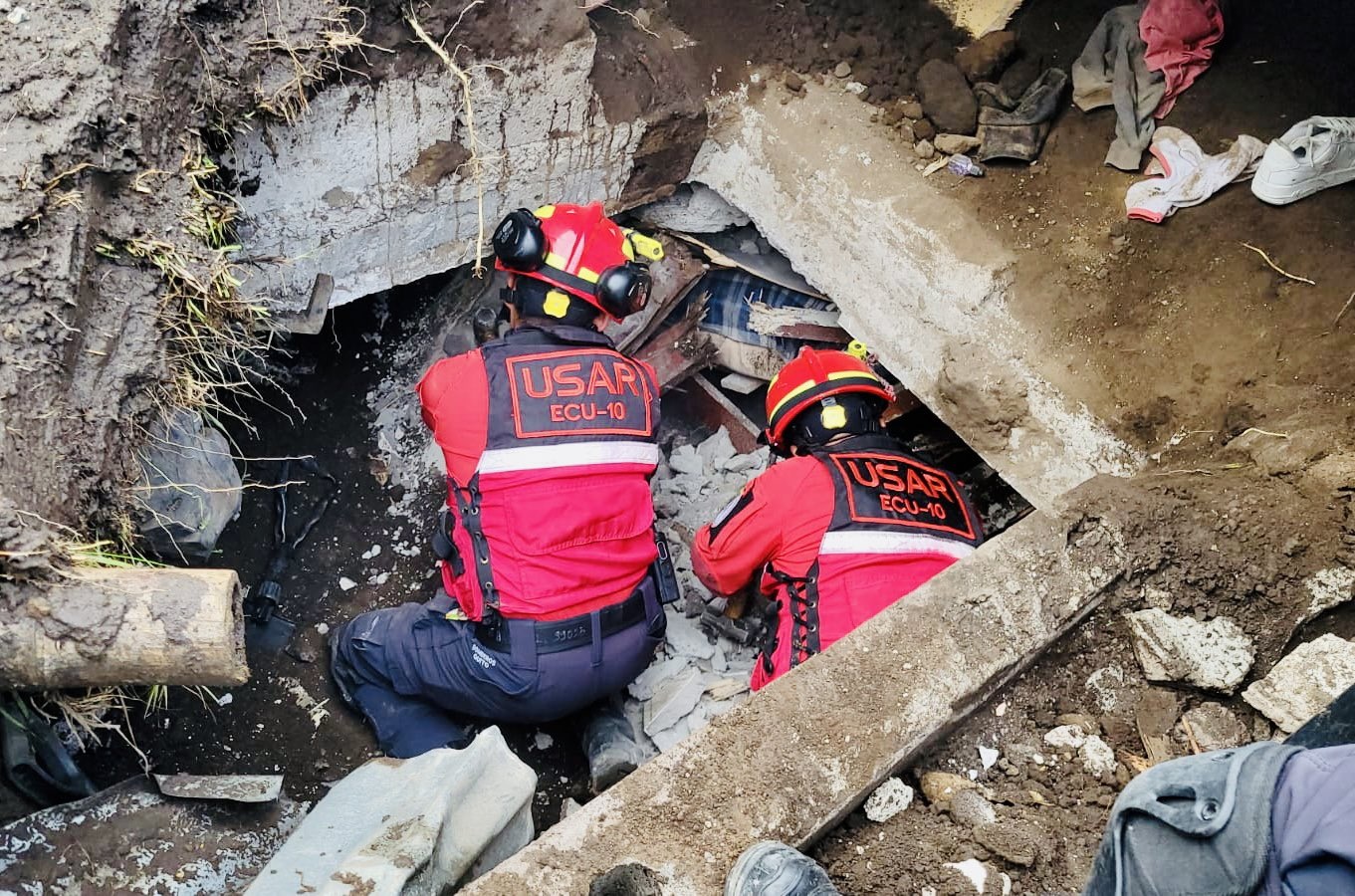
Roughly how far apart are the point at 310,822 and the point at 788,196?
3043mm

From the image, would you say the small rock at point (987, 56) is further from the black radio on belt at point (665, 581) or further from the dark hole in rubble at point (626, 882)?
the dark hole in rubble at point (626, 882)

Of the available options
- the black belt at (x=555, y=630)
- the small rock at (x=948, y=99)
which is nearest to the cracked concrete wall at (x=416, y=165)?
the small rock at (x=948, y=99)

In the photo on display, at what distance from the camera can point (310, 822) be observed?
2811 millimetres

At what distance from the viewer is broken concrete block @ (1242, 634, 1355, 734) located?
287cm

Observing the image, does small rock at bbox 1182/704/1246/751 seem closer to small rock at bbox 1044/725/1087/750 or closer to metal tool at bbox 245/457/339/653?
small rock at bbox 1044/725/1087/750

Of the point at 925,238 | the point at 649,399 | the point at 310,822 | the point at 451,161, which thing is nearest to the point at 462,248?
the point at 451,161

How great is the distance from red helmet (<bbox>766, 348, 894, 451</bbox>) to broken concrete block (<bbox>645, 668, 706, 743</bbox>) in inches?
39.5

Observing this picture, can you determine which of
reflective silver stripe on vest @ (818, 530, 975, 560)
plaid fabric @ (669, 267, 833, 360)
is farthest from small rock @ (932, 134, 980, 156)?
reflective silver stripe on vest @ (818, 530, 975, 560)

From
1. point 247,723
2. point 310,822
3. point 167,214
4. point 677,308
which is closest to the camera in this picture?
point 310,822

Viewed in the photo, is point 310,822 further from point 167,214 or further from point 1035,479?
point 1035,479

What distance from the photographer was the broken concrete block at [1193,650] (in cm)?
303

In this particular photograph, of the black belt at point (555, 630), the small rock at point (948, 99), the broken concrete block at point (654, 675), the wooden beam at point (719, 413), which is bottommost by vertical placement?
the broken concrete block at point (654, 675)

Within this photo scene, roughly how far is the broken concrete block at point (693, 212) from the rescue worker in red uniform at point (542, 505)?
107 centimetres

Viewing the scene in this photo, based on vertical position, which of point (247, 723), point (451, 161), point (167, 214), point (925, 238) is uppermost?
point (167, 214)
